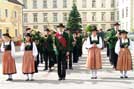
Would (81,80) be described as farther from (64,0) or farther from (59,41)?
(64,0)

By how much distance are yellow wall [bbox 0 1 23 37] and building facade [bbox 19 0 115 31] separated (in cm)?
3348

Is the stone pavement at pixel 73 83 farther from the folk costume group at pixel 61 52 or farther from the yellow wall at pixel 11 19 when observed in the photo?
the yellow wall at pixel 11 19

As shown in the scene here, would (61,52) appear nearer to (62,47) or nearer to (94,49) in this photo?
(62,47)

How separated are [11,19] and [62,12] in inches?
1558

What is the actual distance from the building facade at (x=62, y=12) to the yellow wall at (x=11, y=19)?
33.5 meters

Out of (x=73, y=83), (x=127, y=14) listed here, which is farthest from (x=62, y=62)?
Result: (x=127, y=14)

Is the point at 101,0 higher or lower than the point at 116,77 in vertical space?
higher

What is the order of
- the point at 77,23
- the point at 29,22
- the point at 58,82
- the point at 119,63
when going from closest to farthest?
the point at 58,82, the point at 119,63, the point at 77,23, the point at 29,22

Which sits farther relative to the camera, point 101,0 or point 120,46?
point 101,0

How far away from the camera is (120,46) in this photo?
45.0 feet

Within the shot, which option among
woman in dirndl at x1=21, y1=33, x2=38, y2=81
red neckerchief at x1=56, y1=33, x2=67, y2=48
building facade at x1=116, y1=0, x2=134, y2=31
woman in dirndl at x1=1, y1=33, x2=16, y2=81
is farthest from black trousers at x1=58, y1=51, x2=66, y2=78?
building facade at x1=116, y1=0, x2=134, y2=31

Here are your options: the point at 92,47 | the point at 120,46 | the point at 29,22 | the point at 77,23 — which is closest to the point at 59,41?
the point at 92,47

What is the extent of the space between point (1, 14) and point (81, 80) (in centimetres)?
3362

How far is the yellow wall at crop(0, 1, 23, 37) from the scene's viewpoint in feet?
151
